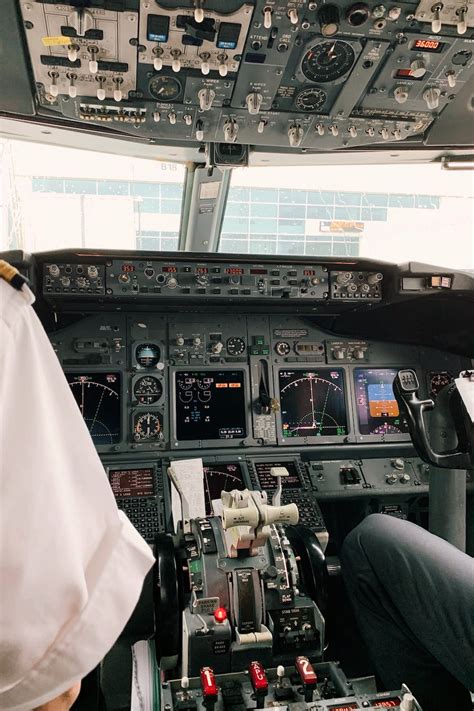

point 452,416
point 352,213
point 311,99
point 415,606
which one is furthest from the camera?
point 352,213

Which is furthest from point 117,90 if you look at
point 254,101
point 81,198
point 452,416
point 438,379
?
point 438,379

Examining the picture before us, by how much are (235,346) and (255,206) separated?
899mm

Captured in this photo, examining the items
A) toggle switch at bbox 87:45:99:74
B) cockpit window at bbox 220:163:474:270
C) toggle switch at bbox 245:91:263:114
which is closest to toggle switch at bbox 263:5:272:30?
toggle switch at bbox 245:91:263:114

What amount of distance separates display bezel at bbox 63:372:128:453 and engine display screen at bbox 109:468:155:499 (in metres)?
0.13

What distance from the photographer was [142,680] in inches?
70.0

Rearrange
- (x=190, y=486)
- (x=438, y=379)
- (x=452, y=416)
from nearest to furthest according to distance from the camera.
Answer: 1. (x=452, y=416)
2. (x=190, y=486)
3. (x=438, y=379)

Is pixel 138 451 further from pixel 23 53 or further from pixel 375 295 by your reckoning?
pixel 23 53

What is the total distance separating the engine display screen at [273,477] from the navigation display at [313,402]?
0.18 meters

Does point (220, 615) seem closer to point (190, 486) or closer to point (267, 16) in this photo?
point (190, 486)

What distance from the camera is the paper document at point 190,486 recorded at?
2568 mm

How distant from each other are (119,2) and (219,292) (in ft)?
4.58

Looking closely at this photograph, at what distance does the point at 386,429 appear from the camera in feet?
10.2

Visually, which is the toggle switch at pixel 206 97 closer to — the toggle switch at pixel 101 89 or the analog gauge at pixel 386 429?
the toggle switch at pixel 101 89

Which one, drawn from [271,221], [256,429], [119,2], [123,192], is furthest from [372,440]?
[119,2]
